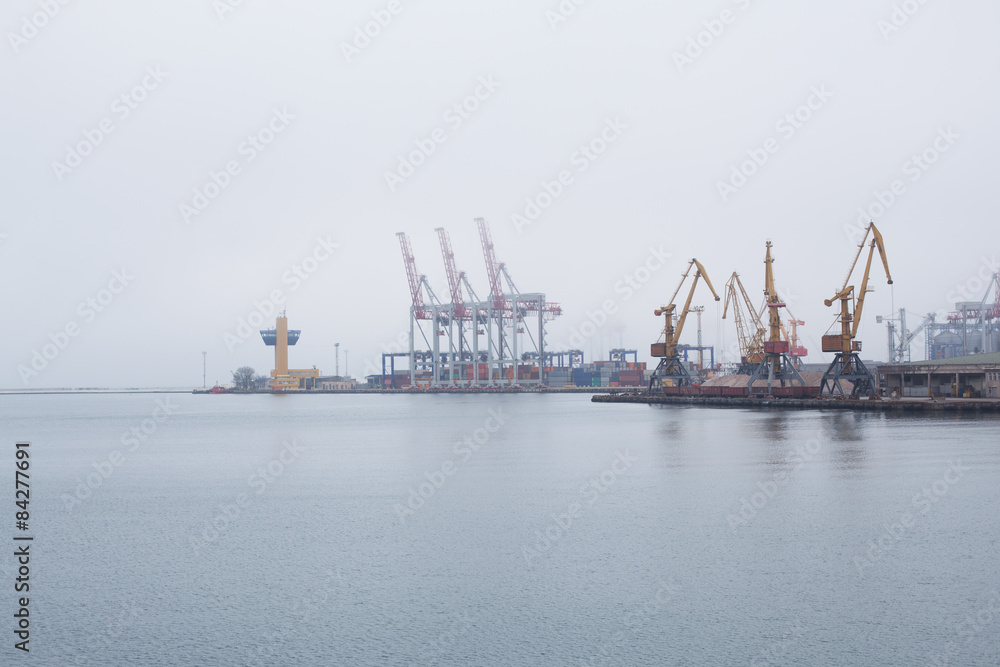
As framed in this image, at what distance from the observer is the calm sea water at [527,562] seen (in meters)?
8.04

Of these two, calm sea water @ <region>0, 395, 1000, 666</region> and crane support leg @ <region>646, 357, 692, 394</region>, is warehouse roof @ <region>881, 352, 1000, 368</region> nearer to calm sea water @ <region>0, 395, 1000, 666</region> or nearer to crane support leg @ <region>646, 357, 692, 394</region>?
crane support leg @ <region>646, 357, 692, 394</region>

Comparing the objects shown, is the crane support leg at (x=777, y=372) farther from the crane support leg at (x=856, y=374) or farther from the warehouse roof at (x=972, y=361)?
the warehouse roof at (x=972, y=361)

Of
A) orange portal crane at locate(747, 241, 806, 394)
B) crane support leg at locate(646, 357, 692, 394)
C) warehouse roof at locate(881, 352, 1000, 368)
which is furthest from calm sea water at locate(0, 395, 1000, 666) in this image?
crane support leg at locate(646, 357, 692, 394)

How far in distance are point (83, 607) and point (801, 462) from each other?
1648cm

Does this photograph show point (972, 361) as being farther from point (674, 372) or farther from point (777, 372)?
point (674, 372)

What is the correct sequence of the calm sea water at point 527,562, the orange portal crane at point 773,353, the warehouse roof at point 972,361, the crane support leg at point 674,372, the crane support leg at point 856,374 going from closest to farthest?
1. the calm sea water at point 527,562
2. the warehouse roof at point 972,361
3. the crane support leg at point 856,374
4. the orange portal crane at point 773,353
5. the crane support leg at point 674,372

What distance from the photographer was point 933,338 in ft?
297

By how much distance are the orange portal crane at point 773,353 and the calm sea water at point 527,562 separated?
2971 cm

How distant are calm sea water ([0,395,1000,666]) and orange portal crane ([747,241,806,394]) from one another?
29712 mm

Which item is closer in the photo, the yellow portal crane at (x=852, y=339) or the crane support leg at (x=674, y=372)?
the yellow portal crane at (x=852, y=339)

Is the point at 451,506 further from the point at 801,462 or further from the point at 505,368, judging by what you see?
the point at 505,368

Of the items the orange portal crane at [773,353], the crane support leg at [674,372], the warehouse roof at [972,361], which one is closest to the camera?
the warehouse roof at [972,361]

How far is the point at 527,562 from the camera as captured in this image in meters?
11.1

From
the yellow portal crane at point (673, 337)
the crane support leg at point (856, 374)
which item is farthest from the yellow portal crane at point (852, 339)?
the yellow portal crane at point (673, 337)
